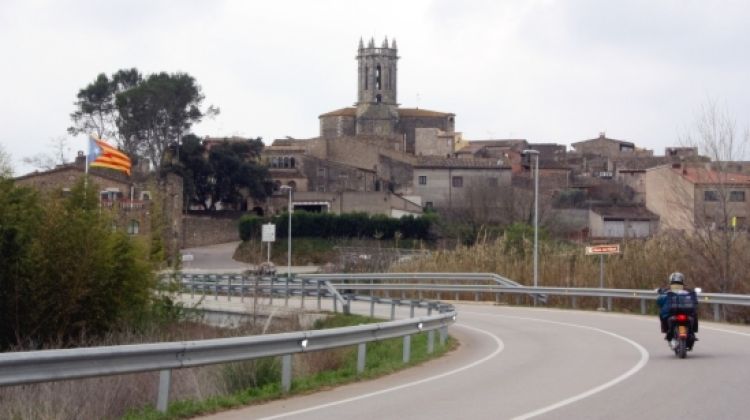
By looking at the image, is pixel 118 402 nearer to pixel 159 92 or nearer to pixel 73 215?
pixel 73 215

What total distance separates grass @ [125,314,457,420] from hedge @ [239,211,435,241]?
2266 inches

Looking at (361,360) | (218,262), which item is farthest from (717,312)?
(218,262)

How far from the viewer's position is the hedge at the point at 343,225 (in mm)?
83750

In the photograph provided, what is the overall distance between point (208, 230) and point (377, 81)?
8380 centimetres

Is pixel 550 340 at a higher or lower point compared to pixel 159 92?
lower

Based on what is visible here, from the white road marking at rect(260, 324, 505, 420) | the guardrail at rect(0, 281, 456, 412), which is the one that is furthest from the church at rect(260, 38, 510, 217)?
the guardrail at rect(0, 281, 456, 412)

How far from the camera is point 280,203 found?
101 metres

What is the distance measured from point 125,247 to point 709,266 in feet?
59.0

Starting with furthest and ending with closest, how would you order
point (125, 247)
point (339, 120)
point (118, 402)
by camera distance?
1. point (339, 120)
2. point (125, 247)
3. point (118, 402)

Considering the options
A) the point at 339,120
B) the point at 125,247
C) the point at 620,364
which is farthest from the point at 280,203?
the point at 620,364

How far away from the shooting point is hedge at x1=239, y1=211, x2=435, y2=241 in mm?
83750

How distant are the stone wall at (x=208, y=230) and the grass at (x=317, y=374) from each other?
6499cm

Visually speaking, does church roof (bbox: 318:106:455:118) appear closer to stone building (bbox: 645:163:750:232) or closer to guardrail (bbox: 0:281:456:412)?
stone building (bbox: 645:163:750:232)

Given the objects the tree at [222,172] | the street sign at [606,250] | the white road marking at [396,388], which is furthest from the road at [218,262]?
the white road marking at [396,388]
